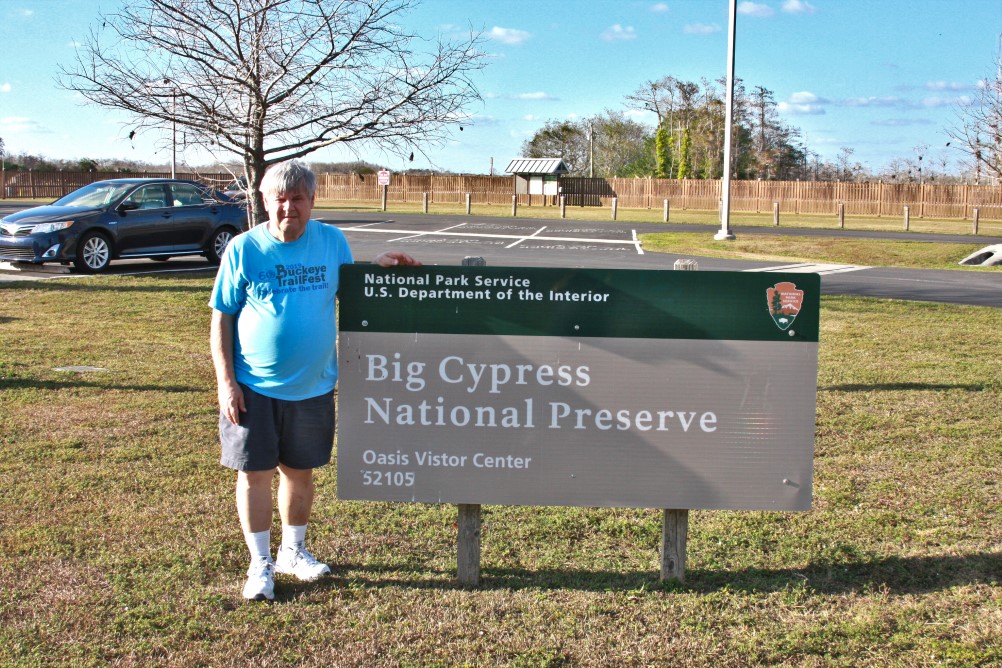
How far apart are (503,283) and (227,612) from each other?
1.59 meters

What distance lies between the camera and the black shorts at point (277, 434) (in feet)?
12.1

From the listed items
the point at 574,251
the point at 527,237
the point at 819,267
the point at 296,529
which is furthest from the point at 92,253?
the point at 527,237

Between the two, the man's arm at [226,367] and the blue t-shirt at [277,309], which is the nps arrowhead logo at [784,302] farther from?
the man's arm at [226,367]

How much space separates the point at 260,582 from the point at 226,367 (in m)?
0.84

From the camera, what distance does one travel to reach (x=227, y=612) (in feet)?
12.1

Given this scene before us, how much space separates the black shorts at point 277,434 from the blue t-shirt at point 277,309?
5cm

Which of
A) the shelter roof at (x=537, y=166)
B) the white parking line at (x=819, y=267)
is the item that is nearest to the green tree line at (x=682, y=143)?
the shelter roof at (x=537, y=166)

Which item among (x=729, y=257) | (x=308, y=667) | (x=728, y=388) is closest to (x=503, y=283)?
(x=728, y=388)

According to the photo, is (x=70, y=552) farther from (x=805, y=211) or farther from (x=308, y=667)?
(x=805, y=211)

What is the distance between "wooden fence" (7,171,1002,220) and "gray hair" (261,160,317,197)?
1525 inches

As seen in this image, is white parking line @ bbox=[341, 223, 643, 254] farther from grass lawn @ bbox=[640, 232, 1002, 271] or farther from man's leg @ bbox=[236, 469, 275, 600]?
man's leg @ bbox=[236, 469, 275, 600]

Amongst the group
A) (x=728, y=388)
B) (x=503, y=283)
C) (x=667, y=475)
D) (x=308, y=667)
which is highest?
(x=503, y=283)

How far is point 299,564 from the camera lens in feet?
13.1

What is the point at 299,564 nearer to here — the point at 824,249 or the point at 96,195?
the point at 96,195
